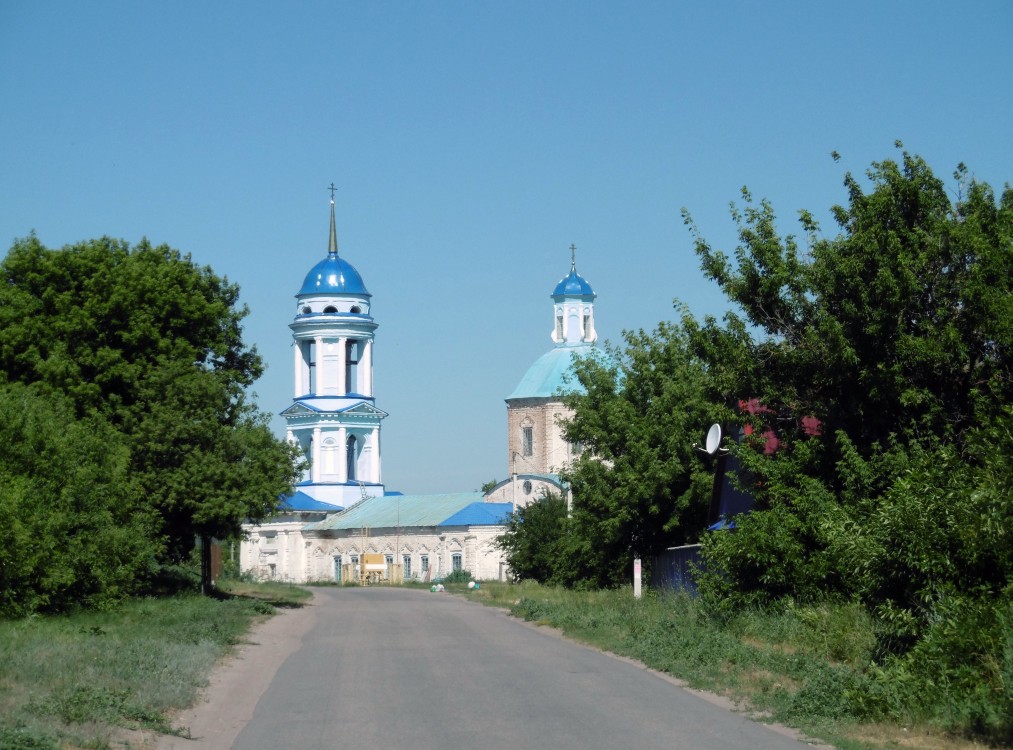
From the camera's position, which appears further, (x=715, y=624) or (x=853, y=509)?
(x=715, y=624)

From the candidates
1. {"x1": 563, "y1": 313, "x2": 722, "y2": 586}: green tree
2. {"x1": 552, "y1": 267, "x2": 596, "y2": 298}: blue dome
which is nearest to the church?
{"x1": 552, "y1": 267, "x2": 596, "y2": 298}: blue dome

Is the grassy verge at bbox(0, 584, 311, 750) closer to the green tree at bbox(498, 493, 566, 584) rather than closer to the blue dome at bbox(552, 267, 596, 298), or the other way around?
the green tree at bbox(498, 493, 566, 584)

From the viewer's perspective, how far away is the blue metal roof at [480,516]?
8612 cm

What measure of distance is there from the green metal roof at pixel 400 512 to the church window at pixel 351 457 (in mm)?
5665

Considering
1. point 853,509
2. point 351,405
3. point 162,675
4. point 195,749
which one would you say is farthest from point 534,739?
point 351,405

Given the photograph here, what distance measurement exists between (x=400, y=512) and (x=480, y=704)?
8056 centimetres

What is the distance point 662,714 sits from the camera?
13750 millimetres

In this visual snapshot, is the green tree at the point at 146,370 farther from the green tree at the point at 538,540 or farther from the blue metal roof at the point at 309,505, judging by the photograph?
the blue metal roof at the point at 309,505

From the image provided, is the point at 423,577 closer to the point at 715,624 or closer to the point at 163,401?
the point at 163,401

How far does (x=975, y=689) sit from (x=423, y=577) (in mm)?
77531

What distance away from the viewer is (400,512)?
9475cm

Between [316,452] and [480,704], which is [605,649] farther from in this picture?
[316,452]

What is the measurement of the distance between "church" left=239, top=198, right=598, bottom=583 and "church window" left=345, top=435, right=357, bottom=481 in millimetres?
77

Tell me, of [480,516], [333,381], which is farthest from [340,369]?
[480,516]
